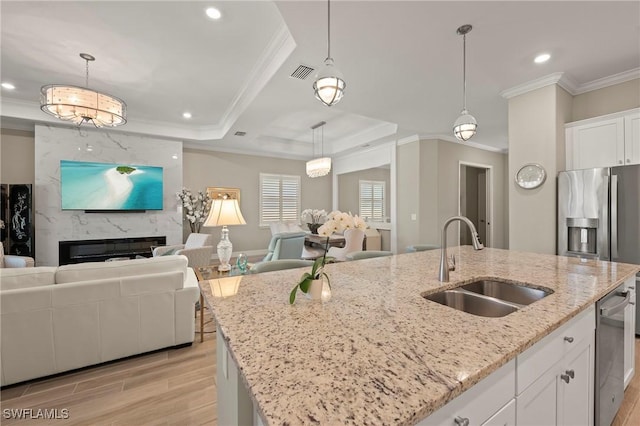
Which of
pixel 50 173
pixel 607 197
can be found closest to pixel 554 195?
pixel 607 197

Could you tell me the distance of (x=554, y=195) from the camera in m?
3.10

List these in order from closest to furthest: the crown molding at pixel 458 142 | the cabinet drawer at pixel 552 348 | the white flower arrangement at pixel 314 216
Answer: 1. the cabinet drawer at pixel 552 348
2. the crown molding at pixel 458 142
3. the white flower arrangement at pixel 314 216

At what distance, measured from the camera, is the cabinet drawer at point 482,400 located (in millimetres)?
657

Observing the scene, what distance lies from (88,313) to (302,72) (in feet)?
9.55

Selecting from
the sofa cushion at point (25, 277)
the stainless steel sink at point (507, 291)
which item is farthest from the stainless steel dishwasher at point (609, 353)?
the sofa cushion at point (25, 277)

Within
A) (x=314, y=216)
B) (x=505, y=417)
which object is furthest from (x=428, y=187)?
(x=505, y=417)

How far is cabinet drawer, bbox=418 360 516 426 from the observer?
66cm

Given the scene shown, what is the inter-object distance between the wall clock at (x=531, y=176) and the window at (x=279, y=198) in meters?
5.21

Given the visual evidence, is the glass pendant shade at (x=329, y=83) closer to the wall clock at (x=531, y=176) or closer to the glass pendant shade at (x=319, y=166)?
the wall clock at (x=531, y=176)

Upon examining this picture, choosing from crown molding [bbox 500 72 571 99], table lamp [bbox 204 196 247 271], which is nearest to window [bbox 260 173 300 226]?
table lamp [bbox 204 196 247 271]

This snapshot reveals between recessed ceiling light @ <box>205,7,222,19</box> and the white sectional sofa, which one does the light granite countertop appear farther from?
recessed ceiling light @ <box>205,7,222,19</box>

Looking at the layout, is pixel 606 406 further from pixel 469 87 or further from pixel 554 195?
pixel 469 87

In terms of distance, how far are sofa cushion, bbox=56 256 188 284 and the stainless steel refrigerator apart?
4.07 m

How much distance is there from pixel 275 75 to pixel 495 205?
19.1ft
